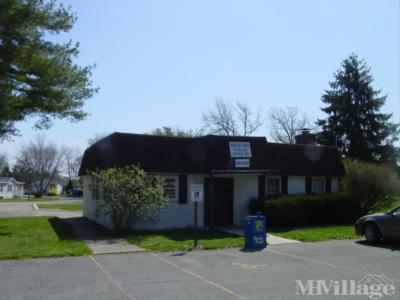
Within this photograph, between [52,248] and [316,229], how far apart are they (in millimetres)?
10806

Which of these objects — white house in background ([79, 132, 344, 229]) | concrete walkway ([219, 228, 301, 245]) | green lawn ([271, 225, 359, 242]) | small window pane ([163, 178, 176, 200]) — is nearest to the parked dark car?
green lawn ([271, 225, 359, 242])

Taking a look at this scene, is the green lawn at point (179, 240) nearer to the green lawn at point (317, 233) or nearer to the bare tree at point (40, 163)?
the green lawn at point (317, 233)

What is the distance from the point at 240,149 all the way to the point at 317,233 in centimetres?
537

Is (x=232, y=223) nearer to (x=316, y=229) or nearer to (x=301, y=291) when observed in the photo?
(x=316, y=229)

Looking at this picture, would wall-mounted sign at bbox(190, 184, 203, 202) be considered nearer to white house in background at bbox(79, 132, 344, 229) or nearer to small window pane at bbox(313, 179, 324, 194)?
white house in background at bbox(79, 132, 344, 229)

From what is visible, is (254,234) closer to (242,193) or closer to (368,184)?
(242,193)

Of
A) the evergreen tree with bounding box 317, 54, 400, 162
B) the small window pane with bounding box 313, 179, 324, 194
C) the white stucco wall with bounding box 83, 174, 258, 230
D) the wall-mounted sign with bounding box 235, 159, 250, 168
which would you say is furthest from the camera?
the evergreen tree with bounding box 317, 54, 400, 162

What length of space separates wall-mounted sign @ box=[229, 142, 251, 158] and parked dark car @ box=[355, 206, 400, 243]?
257 inches

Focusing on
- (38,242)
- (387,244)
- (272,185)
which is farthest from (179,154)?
(387,244)

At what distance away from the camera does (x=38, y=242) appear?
14.2 m

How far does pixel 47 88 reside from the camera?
59.5ft

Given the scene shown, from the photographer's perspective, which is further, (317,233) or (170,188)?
(170,188)

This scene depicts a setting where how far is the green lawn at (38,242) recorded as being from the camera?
39.3 feet

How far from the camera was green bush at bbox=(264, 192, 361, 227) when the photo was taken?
63.4 ft
